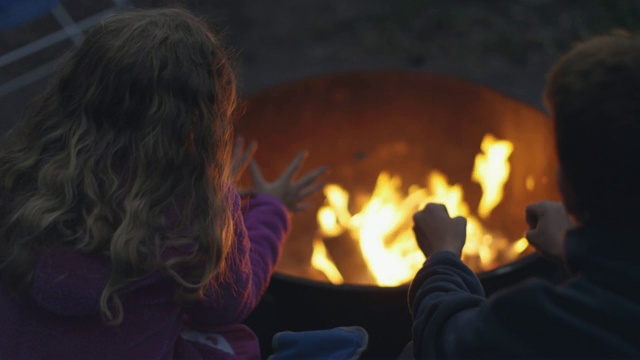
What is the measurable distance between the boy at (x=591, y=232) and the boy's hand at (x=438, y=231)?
351mm

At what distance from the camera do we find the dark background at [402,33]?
10.5ft

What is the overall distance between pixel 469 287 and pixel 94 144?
2.31ft

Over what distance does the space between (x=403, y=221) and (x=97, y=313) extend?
118 centimetres

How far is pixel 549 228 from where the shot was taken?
142 centimetres

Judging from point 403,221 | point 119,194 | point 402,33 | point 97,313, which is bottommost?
point 403,221

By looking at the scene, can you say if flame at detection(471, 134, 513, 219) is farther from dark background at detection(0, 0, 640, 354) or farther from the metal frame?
the metal frame

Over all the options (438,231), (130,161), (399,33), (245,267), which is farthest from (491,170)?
(130,161)

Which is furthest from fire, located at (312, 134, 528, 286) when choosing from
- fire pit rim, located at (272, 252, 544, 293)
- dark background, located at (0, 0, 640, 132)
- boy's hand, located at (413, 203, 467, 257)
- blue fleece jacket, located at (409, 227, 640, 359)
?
blue fleece jacket, located at (409, 227, 640, 359)

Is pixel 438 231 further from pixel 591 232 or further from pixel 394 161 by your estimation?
pixel 394 161

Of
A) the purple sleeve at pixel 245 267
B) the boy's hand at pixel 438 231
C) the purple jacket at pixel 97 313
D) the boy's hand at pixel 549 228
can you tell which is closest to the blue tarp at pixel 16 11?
the purple sleeve at pixel 245 267

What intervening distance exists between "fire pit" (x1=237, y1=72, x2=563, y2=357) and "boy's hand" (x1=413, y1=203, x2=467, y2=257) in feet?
1.83

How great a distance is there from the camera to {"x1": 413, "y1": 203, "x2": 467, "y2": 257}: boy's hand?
58.3 inches

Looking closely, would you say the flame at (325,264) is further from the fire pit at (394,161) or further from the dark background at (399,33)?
the dark background at (399,33)

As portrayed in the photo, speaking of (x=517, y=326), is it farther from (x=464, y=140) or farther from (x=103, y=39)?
(x=464, y=140)
